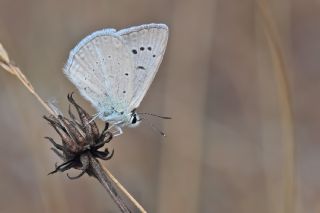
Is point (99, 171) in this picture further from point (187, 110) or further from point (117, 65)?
point (187, 110)

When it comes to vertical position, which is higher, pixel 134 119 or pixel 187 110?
pixel 134 119

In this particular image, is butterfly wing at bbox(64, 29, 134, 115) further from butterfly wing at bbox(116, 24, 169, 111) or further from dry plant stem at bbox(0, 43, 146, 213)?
dry plant stem at bbox(0, 43, 146, 213)

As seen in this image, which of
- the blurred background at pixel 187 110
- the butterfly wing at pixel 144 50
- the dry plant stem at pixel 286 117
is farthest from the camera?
the blurred background at pixel 187 110

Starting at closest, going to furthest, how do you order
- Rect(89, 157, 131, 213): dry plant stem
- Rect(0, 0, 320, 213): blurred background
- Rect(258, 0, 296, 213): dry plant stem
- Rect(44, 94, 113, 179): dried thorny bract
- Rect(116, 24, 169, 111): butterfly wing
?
1. Rect(89, 157, 131, 213): dry plant stem
2. Rect(44, 94, 113, 179): dried thorny bract
3. Rect(258, 0, 296, 213): dry plant stem
4. Rect(116, 24, 169, 111): butterfly wing
5. Rect(0, 0, 320, 213): blurred background

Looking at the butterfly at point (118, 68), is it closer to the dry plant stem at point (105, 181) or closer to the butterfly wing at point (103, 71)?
the butterfly wing at point (103, 71)

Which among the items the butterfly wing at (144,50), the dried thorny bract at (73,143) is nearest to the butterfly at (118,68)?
the butterfly wing at (144,50)

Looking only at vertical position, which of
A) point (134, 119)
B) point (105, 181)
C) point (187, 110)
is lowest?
point (187, 110)

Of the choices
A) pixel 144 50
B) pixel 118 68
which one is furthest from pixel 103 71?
pixel 144 50

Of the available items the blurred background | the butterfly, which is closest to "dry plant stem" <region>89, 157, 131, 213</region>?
the butterfly
